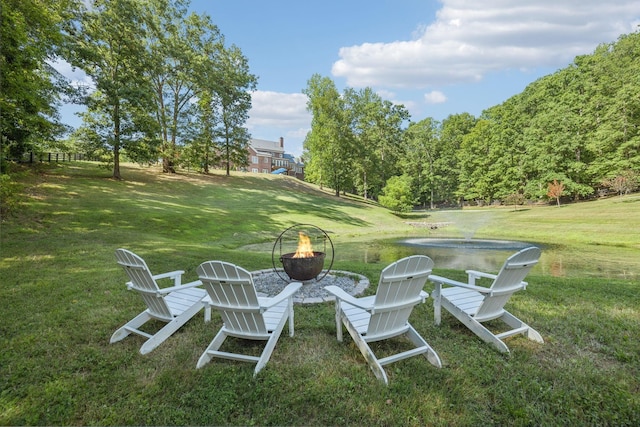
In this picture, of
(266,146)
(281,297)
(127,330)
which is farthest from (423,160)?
(127,330)

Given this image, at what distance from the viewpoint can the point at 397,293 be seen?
111 inches

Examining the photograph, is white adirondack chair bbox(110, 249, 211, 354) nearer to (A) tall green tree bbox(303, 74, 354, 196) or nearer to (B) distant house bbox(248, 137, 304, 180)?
(A) tall green tree bbox(303, 74, 354, 196)

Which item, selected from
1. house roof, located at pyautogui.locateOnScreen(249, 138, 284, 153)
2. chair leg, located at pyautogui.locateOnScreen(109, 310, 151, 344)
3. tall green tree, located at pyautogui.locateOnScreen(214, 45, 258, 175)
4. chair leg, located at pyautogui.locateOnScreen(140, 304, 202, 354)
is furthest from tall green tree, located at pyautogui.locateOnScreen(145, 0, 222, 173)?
house roof, located at pyautogui.locateOnScreen(249, 138, 284, 153)

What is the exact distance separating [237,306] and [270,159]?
5838 centimetres

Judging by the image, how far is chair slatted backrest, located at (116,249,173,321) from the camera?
10.4ft

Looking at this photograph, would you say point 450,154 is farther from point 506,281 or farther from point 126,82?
point 506,281

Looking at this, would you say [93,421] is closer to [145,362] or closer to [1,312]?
[145,362]

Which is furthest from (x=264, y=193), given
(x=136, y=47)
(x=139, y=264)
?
(x=139, y=264)

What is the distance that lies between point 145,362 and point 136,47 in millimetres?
24422

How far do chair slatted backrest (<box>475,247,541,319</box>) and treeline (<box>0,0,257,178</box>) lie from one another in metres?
11.4

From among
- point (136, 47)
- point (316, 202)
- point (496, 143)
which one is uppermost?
point (136, 47)

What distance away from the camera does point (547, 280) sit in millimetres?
5965

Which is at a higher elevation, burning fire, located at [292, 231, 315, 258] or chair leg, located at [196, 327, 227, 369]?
burning fire, located at [292, 231, 315, 258]

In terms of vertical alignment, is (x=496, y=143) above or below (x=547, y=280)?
above
